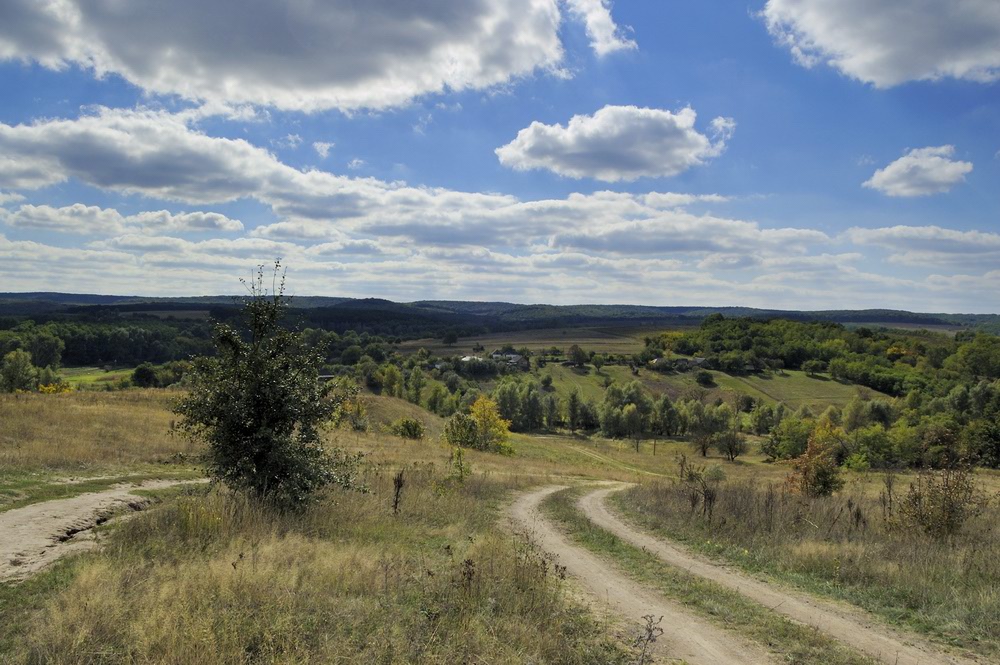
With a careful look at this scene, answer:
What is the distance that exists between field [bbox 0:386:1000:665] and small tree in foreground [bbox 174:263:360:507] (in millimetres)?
735

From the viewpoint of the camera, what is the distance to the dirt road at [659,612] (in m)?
7.04

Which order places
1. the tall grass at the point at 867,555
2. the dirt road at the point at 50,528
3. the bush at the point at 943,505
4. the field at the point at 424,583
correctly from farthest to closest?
the bush at the point at 943,505 < the tall grass at the point at 867,555 < the dirt road at the point at 50,528 < the field at the point at 424,583

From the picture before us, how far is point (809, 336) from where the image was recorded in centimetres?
19862

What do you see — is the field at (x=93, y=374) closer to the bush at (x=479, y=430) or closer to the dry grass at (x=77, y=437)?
the bush at (x=479, y=430)

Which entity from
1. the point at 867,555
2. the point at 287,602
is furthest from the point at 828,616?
the point at 287,602

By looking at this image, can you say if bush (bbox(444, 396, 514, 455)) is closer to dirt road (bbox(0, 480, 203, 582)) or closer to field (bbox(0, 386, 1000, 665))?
field (bbox(0, 386, 1000, 665))

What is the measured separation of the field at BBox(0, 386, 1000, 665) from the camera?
5820 mm

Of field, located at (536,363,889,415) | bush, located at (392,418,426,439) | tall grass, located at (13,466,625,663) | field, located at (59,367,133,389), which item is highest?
tall grass, located at (13,466,625,663)

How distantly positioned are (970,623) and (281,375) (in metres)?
12.7

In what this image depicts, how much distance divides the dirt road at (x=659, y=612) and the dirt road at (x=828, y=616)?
151 centimetres

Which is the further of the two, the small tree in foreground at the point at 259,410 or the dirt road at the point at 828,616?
the small tree in foreground at the point at 259,410

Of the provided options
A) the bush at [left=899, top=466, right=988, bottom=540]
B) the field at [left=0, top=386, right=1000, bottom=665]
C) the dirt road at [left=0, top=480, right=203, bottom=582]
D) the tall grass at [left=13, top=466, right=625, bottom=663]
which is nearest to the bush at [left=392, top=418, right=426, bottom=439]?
the field at [left=0, top=386, right=1000, bottom=665]

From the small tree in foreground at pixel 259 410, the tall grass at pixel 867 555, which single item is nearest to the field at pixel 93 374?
the small tree in foreground at pixel 259 410

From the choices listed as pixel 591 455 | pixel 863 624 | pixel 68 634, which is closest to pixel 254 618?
pixel 68 634
